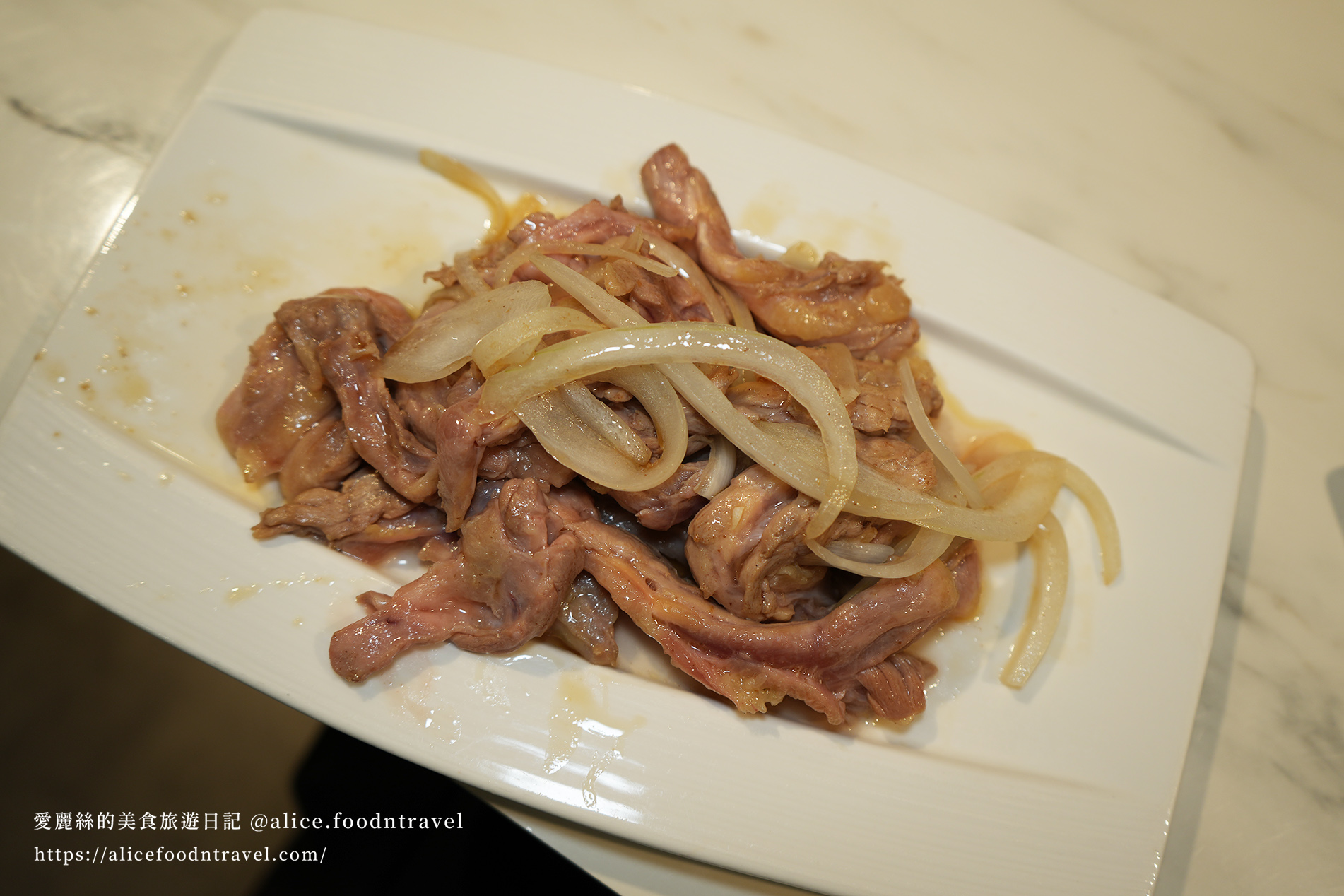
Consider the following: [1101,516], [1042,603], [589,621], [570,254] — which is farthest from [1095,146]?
[589,621]

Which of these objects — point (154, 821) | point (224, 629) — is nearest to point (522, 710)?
point (224, 629)

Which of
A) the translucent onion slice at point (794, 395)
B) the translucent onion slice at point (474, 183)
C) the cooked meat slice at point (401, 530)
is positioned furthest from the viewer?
the translucent onion slice at point (474, 183)

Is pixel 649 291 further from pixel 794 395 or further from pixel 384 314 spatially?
pixel 384 314

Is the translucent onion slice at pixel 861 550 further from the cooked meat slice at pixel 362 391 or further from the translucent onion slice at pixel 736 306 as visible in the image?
the cooked meat slice at pixel 362 391

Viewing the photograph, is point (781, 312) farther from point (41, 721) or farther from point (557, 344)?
point (41, 721)

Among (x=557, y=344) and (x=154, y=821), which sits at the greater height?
(x=557, y=344)

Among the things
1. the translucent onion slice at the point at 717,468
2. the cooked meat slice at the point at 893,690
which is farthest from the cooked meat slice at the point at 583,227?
the cooked meat slice at the point at 893,690

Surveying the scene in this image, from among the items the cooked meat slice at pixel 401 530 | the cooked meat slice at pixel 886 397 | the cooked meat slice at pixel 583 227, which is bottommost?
the cooked meat slice at pixel 401 530
